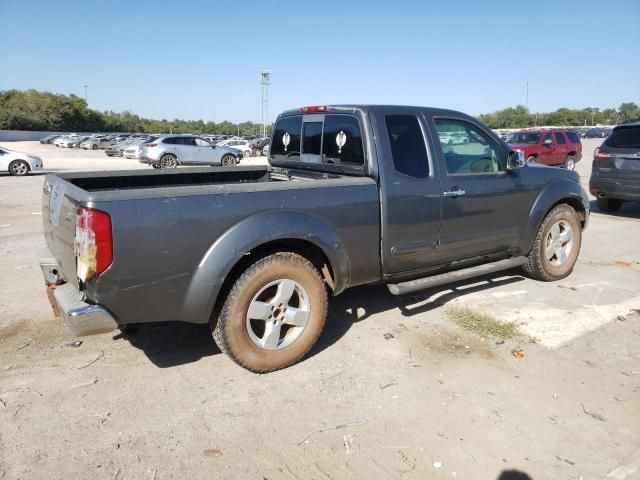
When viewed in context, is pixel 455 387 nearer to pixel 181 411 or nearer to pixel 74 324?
pixel 181 411

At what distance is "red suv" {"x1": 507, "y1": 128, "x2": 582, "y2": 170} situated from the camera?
1912 cm

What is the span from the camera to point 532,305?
4.94 m

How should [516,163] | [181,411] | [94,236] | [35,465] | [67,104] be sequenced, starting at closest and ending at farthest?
[35,465] < [94,236] < [181,411] < [516,163] < [67,104]

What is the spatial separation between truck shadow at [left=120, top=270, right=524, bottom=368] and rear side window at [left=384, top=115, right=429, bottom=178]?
142 cm

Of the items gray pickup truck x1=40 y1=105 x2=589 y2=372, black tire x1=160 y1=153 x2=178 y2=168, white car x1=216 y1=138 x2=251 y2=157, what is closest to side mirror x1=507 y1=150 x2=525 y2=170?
gray pickup truck x1=40 y1=105 x2=589 y2=372

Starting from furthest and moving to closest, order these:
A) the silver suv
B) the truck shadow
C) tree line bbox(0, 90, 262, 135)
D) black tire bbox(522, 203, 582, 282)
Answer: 1. tree line bbox(0, 90, 262, 135)
2. the silver suv
3. black tire bbox(522, 203, 582, 282)
4. the truck shadow

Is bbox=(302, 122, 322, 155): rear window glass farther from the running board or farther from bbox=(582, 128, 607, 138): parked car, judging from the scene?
bbox=(582, 128, 607, 138): parked car

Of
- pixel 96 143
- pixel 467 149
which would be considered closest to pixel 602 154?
pixel 467 149

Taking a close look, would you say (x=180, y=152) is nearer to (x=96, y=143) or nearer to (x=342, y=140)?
(x=342, y=140)

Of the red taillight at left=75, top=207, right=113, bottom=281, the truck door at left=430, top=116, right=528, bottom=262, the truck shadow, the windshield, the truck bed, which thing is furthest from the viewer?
the windshield

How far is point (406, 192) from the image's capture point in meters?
4.02

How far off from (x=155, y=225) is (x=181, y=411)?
1.16 m

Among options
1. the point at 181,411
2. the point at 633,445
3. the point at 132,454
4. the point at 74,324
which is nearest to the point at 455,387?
the point at 633,445

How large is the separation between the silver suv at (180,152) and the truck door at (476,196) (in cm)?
1963
